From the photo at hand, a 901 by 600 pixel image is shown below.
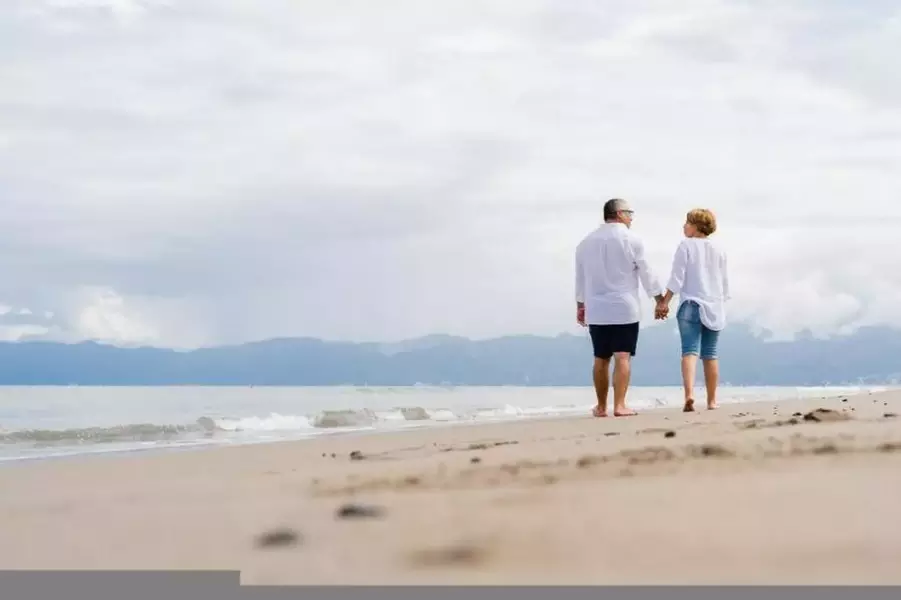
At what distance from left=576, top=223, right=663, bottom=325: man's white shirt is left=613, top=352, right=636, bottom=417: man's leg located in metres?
0.33

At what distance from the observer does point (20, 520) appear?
3.81m

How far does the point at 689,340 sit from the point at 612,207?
1.58 m

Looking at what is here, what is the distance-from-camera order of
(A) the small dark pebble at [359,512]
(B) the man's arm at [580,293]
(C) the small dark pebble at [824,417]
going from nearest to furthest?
(A) the small dark pebble at [359,512] < (C) the small dark pebble at [824,417] < (B) the man's arm at [580,293]

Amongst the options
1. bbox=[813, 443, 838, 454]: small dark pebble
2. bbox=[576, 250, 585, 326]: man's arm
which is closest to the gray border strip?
bbox=[813, 443, 838, 454]: small dark pebble

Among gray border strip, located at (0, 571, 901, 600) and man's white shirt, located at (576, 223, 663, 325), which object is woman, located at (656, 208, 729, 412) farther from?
gray border strip, located at (0, 571, 901, 600)

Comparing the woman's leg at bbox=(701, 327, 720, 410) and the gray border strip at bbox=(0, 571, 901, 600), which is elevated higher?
the woman's leg at bbox=(701, 327, 720, 410)

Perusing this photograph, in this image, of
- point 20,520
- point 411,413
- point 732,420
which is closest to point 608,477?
point 20,520

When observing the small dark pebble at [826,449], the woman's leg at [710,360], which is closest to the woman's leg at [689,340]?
the woman's leg at [710,360]

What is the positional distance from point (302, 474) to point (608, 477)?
5.56 feet

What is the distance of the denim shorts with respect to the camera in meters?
9.90

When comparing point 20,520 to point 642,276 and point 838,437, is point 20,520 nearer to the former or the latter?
point 838,437

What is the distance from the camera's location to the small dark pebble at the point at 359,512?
3.35 meters

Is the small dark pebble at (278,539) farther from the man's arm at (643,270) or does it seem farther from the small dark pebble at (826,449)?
the man's arm at (643,270)

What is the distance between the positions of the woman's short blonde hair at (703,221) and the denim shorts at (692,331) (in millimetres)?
765
